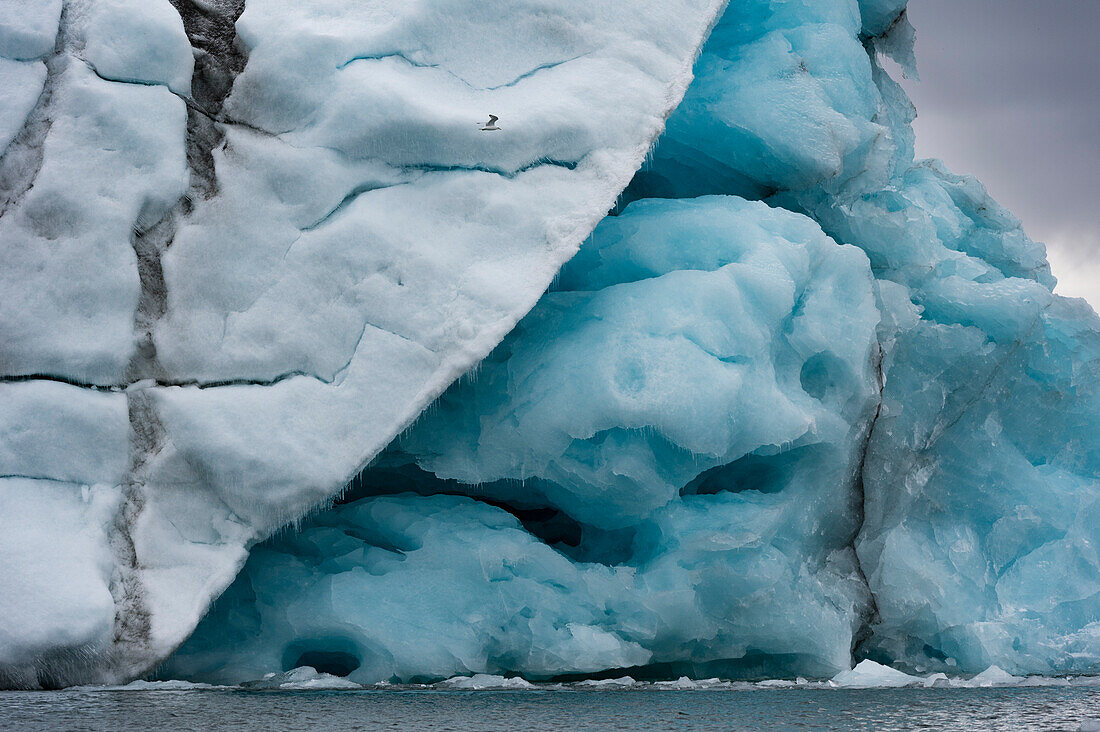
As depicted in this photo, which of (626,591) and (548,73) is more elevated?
(548,73)

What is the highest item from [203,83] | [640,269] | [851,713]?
[203,83]

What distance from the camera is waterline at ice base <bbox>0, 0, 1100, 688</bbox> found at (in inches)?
160

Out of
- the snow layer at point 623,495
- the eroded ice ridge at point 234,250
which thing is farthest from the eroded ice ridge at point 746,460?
the eroded ice ridge at point 234,250

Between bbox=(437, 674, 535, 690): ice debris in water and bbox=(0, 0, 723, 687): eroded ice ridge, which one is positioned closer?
bbox=(0, 0, 723, 687): eroded ice ridge

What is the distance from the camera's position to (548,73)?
4.79 m

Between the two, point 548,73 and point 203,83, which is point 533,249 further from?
point 203,83

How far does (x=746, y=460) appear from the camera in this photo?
499cm

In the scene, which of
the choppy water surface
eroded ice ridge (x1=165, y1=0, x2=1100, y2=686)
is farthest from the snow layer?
the choppy water surface

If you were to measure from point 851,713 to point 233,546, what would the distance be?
2400 mm

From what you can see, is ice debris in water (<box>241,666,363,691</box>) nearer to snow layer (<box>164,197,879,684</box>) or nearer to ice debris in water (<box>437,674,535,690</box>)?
snow layer (<box>164,197,879,684</box>)

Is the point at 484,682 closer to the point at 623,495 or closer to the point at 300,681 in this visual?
the point at 300,681

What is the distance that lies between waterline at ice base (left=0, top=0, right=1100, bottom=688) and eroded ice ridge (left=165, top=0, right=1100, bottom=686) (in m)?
0.02

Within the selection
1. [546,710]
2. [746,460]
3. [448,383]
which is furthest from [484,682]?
[746,460]

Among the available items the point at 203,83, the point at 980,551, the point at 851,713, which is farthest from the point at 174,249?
the point at 980,551
